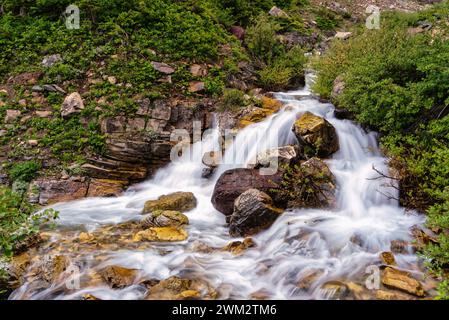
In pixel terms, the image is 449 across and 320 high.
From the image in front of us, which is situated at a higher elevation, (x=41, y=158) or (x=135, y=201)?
(x=41, y=158)

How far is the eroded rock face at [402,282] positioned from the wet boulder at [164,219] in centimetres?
403

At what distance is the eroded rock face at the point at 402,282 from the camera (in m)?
4.87

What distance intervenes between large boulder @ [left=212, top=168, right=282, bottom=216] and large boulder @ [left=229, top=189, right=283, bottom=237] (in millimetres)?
440

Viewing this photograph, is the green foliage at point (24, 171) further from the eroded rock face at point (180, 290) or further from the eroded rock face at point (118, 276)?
the eroded rock face at point (180, 290)

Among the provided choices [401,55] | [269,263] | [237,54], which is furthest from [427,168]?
[237,54]

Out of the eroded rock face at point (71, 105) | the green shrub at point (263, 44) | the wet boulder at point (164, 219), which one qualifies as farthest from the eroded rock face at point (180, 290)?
the green shrub at point (263, 44)

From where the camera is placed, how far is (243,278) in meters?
5.66

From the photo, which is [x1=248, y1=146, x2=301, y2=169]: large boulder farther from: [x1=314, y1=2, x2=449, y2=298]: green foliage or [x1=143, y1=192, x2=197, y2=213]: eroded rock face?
[x1=314, y1=2, x2=449, y2=298]: green foliage

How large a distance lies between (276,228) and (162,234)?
2.25m

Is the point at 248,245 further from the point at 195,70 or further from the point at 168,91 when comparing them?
the point at 195,70

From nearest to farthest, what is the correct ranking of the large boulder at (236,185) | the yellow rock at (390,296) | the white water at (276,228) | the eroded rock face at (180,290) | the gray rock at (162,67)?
1. the yellow rock at (390,296)
2. the eroded rock face at (180,290)
3. the white water at (276,228)
4. the large boulder at (236,185)
5. the gray rock at (162,67)

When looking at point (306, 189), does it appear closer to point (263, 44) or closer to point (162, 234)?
point (162, 234)

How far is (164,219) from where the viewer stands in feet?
24.6
